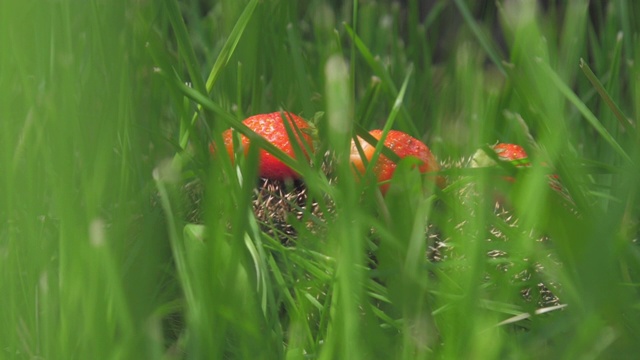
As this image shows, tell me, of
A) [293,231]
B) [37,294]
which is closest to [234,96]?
[293,231]

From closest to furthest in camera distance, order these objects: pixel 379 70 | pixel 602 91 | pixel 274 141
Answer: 1. pixel 602 91
2. pixel 379 70
3. pixel 274 141

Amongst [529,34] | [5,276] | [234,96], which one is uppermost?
[529,34]

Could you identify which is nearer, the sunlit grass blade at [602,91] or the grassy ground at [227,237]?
the grassy ground at [227,237]

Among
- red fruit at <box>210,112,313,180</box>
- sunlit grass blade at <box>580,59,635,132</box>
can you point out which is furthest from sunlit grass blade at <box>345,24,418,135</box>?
sunlit grass blade at <box>580,59,635,132</box>

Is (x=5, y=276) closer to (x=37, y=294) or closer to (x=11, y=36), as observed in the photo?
(x=37, y=294)

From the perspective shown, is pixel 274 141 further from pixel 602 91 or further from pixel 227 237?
pixel 602 91

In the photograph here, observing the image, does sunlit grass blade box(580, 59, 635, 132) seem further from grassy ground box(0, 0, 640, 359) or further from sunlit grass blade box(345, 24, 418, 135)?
sunlit grass blade box(345, 24, 418, 135)

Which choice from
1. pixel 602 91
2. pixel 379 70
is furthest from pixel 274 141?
pixel 602 91

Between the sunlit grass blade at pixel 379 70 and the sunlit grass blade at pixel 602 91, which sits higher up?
the sunlit grass blade at pixel 602 91

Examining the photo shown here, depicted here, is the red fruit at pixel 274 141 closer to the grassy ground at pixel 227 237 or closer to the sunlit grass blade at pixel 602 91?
the grassy ground at pixel 227 237

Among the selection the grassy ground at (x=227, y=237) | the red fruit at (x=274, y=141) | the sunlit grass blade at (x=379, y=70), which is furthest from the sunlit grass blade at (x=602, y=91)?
the red fruit at (x=274, y=141)

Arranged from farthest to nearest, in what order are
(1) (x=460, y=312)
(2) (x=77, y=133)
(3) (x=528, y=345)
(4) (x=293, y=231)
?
(4) (x=293, y=231) < (3) (x=528, y=345) < (1) (x=460, y=312) < (2) (x=77, y=133)
